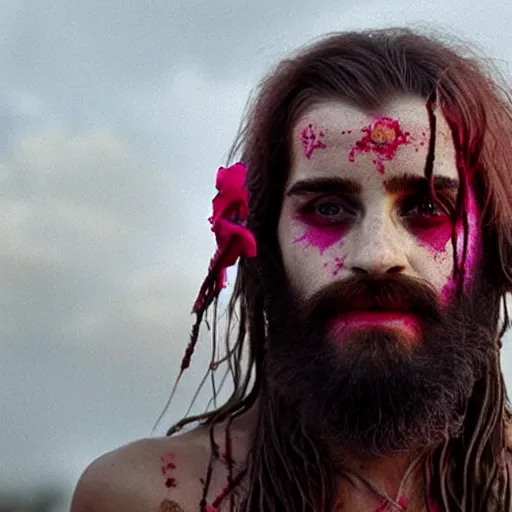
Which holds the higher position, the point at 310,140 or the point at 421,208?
the point at 310,140

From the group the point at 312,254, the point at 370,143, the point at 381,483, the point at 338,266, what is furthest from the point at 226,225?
the point at 381,483

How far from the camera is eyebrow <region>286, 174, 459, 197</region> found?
326cm

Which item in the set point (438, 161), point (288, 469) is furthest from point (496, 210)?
point (288, 469)

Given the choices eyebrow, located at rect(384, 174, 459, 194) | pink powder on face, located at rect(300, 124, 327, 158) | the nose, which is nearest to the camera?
the nose

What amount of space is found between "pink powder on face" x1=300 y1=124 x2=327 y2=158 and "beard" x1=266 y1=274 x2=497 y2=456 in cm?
46

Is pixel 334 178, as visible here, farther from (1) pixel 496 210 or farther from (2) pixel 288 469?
(2) pixel 288 469

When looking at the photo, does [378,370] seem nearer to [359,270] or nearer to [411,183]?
[359,270]

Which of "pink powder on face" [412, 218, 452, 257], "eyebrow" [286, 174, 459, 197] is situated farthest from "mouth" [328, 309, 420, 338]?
"eyebrow" [286, 174, 459, 197]

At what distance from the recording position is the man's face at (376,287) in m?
3.19

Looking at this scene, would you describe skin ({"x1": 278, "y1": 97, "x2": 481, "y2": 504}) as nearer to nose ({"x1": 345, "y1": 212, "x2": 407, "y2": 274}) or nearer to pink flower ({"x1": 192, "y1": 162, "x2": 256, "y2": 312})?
nose ({"x1": 345, "y1": 212, "x2": 407, "y2": 274})

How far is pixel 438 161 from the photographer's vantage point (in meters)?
3.32

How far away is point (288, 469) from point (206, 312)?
62 cm

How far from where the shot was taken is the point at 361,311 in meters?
3.20

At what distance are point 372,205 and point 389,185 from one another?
85 millimetres
